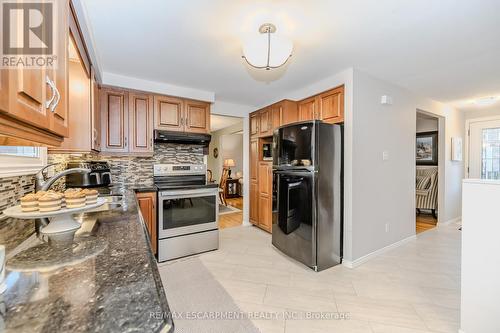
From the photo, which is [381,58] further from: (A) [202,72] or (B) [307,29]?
(A) [202,72]

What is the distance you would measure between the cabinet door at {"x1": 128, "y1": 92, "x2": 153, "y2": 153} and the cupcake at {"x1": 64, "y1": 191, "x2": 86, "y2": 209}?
198cm

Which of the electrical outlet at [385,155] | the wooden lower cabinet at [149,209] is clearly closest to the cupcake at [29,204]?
the wooden lower cabinet at [149,209]

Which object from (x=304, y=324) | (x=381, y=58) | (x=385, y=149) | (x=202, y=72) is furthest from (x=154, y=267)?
(x=385, y=149)

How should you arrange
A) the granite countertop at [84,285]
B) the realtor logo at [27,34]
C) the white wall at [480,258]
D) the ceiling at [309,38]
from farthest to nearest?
1. the ceiling at [309,38]
2. the white wall at [480,258]
3. the realtor logo at [27,34]
4. the granite countertop at [84,285]

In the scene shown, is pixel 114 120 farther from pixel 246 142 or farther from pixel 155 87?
pixel 246 142

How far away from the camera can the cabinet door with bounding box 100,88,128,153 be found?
2.68 m

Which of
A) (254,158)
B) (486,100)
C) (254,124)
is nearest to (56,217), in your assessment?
(254,158)

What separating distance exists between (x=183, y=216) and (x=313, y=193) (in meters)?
1.60

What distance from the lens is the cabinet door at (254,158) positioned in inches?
154

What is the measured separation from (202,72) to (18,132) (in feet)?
7.38

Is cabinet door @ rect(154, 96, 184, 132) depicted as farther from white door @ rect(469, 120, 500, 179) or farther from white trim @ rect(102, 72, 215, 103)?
white door @ rect(469, 120, 500, 179)

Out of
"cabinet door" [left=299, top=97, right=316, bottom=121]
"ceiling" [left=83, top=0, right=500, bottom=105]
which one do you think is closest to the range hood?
"ceiling" [left=83, top=0, right=500, bottom=105]

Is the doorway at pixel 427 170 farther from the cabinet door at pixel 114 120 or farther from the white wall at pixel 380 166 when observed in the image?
the cabinet door at pixel 114 120

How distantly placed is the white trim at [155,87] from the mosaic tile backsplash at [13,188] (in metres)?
1.69
